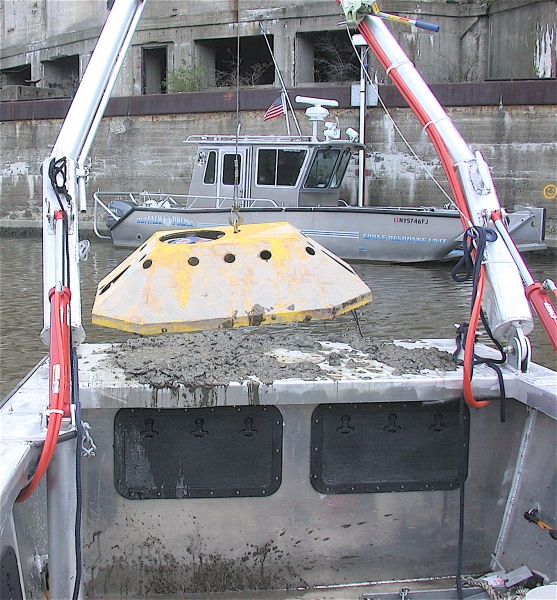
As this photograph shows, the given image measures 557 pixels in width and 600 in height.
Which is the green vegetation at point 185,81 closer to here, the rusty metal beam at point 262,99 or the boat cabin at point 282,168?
the rusty metal beam at point 262,99

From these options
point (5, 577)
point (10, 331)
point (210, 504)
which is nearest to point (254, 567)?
point (210, 504)

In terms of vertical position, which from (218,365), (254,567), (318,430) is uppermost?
(218,365)

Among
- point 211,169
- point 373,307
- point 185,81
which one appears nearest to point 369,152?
point 211,169

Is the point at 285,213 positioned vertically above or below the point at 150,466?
above

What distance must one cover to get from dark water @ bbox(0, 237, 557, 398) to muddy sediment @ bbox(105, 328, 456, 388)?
337cm

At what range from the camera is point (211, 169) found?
17422 millimetres

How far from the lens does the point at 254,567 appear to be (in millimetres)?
3404

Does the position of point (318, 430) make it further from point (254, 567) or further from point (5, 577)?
point (5, 577)

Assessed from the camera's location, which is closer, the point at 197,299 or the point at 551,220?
the point at 197,299

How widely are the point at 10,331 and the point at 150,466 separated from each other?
6.45 m

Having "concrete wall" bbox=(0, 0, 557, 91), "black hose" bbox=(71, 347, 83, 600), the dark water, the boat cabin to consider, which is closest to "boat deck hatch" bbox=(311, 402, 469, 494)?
"black hose" bbox=(71, 347, 83, 600)

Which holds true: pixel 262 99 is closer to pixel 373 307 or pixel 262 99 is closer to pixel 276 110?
pixel 276 110

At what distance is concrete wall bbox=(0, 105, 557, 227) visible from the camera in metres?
18.5

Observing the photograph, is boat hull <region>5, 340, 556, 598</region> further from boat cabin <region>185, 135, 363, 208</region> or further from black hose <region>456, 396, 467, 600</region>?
boat cabin <region>185, 135, 363, 208</region>
